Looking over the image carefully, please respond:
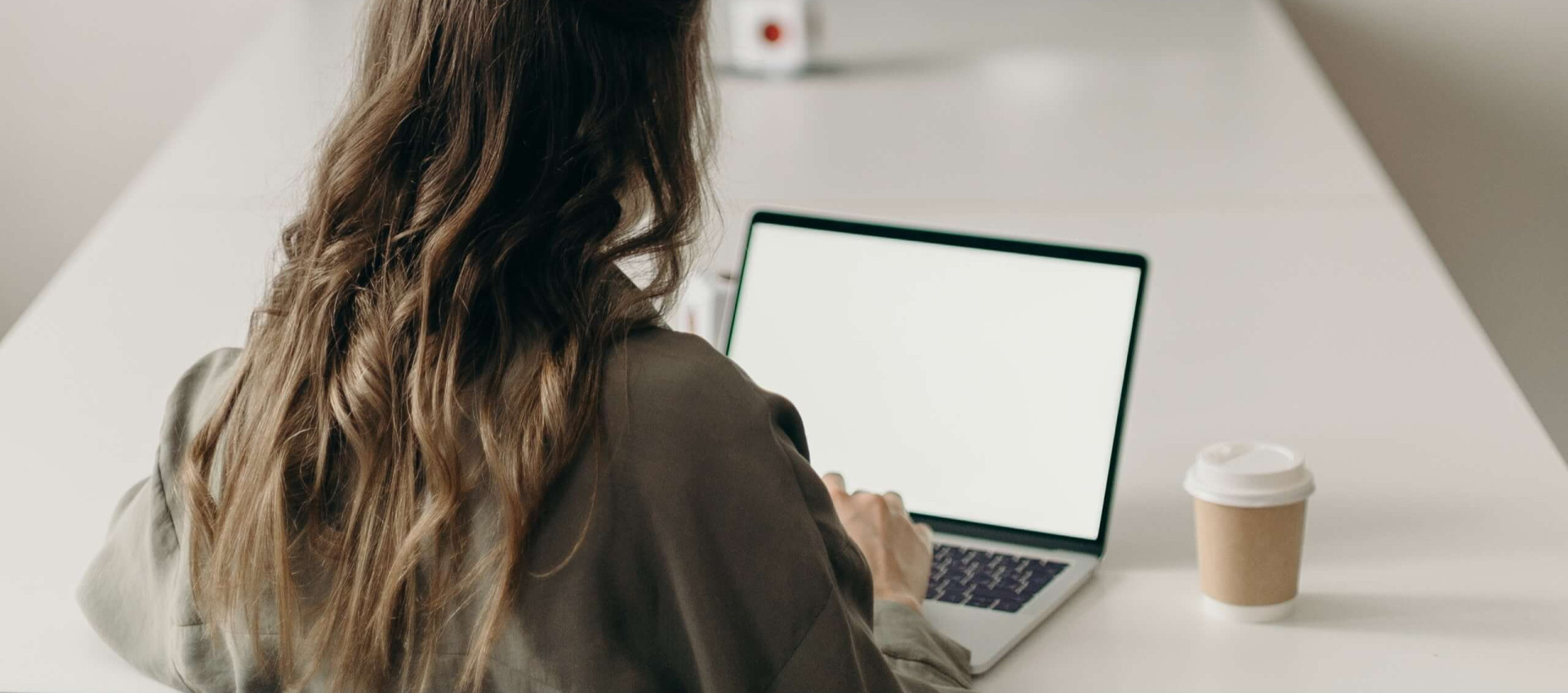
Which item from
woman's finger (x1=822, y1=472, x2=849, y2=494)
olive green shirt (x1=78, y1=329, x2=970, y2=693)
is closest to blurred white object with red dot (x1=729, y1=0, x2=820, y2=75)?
woman's finger (x1=822, y1=472, x2=849, y2=494)

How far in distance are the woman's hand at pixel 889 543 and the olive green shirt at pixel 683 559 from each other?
17 cm

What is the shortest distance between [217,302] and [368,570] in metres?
0.79

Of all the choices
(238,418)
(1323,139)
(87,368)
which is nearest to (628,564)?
(238,418)

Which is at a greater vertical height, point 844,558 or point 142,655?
point 844,558

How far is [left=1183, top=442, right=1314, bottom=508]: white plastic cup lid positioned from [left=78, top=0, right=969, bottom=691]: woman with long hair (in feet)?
0.84

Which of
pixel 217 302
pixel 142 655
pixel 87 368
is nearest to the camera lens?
pixel 142 655

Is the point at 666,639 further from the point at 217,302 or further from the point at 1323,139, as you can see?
the point at 1323,139

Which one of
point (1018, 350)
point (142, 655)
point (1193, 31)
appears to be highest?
point (1193, 31)

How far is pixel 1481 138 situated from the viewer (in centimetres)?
237

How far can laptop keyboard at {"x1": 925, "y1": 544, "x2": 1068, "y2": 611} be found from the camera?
96cm

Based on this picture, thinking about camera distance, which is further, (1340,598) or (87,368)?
(87,368)

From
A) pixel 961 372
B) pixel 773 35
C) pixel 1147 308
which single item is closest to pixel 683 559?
pixel 961 372

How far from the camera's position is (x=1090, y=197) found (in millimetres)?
1606

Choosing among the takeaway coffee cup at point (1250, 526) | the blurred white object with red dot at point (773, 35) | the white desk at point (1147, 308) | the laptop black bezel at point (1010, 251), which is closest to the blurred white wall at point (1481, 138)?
the white desk at point (1147, 308)
